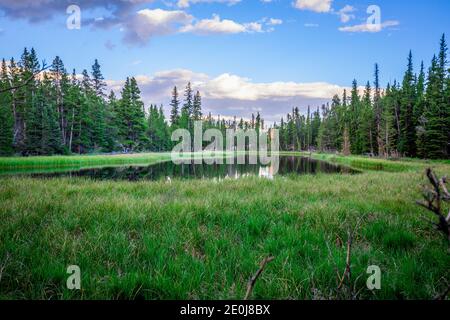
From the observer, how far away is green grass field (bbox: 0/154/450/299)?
3.16 meters

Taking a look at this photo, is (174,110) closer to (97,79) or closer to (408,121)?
(97,79)

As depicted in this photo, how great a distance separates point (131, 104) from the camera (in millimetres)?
50062

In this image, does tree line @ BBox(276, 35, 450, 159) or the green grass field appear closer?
the green grass field

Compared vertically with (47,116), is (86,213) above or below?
below

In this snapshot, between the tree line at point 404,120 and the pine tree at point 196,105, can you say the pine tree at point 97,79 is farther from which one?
the tree line at point 404,120

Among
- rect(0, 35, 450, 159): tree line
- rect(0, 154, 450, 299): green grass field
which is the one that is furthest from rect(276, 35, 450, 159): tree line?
rect(0, 154, 450, 299): green grass field

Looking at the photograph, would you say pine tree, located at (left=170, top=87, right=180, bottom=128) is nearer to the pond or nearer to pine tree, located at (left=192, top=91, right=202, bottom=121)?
pine tree, located at (left=192, top=91, right=202, bottom=121)

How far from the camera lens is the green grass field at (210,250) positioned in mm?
3158

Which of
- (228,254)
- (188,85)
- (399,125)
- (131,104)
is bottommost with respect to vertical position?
(228,254)

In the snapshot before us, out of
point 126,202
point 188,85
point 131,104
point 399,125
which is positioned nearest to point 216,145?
point 188,85

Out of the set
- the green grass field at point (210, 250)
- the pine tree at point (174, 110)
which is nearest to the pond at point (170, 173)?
the green grass field at point (210, 250)
